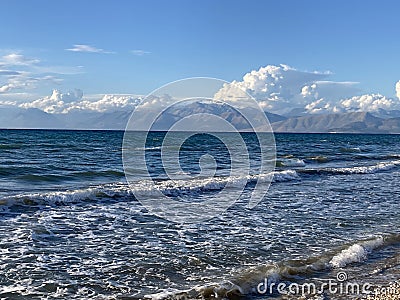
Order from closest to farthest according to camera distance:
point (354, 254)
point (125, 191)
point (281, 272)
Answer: point (281, 272) < point (354, 254) < point (125, 191)

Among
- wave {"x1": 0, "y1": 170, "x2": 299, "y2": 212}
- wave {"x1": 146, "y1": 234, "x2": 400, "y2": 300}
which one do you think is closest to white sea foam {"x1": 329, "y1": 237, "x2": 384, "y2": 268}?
wave {"x1": 146, "y1": 234, "x2": 400, "y2": 300}

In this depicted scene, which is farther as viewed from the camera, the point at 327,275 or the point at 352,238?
the point at 352,238

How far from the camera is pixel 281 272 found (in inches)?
385

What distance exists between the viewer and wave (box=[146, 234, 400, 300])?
8.48 m

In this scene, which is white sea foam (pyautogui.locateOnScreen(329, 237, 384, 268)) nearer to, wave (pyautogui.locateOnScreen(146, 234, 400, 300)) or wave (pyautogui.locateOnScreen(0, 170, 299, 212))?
wave (pyautogui.locateOnScreen(146, 234, 400, 300))

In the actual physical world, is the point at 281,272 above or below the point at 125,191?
below

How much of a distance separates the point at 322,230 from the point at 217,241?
3615 millimetres

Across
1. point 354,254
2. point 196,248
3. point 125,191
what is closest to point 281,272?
point 354,254

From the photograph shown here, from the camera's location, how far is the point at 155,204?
18766 millimetres

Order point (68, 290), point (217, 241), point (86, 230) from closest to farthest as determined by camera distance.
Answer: point (68, 290)
point (217, 241)
point (86, 230)

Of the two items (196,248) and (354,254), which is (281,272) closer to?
(354,254)

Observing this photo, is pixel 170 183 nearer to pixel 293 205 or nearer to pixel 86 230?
pixel 293 205

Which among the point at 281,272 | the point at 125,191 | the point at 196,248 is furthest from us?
the point at 125,191

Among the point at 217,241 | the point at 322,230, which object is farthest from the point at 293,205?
the point at 217,241
